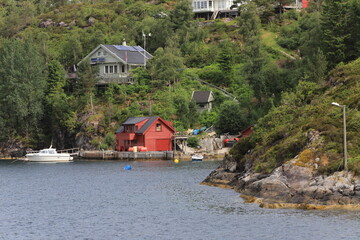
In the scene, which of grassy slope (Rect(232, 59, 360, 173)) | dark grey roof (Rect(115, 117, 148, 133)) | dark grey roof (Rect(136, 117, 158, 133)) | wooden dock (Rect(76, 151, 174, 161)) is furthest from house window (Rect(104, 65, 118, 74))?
grassy slope (Rect(232, 59, 360, 173))

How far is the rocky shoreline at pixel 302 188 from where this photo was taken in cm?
5022

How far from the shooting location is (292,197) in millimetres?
53062

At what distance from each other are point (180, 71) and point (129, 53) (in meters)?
13.9

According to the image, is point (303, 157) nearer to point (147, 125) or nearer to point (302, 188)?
point (302, 188)

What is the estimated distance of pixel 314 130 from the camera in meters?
59.1

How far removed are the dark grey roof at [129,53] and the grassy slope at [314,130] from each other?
58757mm

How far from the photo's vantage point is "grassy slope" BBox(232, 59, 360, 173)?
182 feet

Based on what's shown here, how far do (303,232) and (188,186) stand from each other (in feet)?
89.2

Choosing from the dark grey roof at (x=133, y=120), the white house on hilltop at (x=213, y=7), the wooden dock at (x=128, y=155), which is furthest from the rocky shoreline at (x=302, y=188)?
Result: the white house on hilltop at (x=213, y=7)

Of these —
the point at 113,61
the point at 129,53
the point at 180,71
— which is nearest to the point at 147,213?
the point at 180,71

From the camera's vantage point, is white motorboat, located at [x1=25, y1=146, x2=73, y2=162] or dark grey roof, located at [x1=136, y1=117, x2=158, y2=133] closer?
dark grey roof, located at [x1=136, y1=117, x2=158, y2=133]

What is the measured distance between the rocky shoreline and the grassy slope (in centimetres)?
95

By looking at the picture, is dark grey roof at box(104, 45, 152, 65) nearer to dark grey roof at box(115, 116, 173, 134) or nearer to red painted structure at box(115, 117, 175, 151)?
dark grey roof at box(115, 116, 173, 134)

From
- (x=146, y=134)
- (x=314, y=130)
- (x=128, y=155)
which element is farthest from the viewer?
(x=146, y=134)
